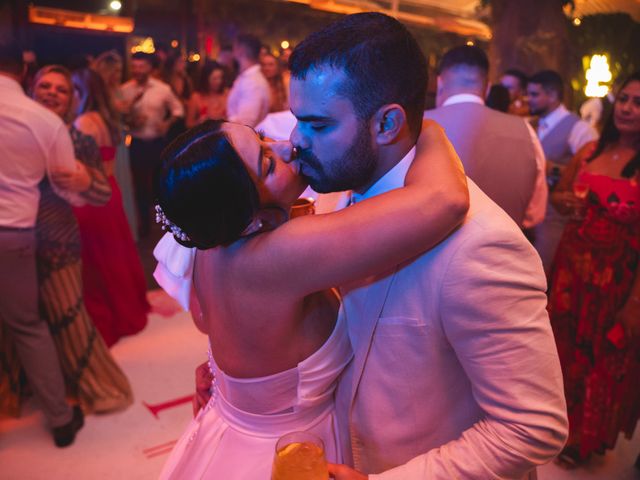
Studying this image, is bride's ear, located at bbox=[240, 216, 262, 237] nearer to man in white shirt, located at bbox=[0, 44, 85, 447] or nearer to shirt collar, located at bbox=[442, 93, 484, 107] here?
man in white shirt, located at bbox=[0, 44, 85, 447]

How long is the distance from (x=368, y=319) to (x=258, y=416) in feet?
1.26

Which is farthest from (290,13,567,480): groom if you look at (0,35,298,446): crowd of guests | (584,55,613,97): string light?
(584,55,613,97): string light

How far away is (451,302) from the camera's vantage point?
86 cm

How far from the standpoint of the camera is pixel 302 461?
911mm

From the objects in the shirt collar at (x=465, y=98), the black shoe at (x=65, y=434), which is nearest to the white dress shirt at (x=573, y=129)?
the shirt collar at (x=465, y=98)

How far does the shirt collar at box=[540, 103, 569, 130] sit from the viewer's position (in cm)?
398

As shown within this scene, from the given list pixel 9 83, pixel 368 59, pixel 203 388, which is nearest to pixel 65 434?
pixel 203 388

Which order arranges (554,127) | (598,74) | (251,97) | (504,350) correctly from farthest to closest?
(598,74), (251,97), (554,127), (504,350)

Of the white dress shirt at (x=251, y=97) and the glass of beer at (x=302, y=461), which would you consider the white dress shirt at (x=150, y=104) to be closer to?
the white dress shirt at (x=251, y=97)

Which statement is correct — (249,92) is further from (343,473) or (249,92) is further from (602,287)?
(343,473)

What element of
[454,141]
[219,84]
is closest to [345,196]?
[454,141]

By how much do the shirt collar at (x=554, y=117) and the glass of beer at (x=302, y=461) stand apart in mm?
3721

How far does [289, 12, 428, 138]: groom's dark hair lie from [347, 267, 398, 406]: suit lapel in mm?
303

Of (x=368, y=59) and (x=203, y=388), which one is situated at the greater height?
(x=368, y=59)
